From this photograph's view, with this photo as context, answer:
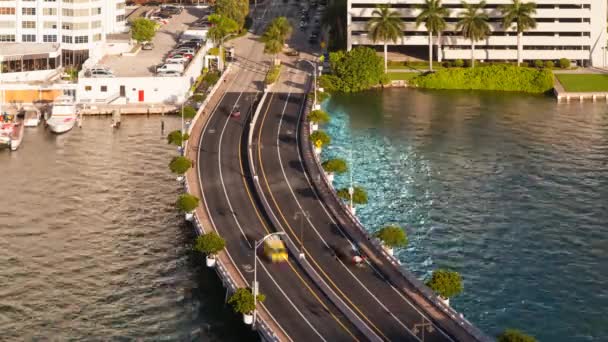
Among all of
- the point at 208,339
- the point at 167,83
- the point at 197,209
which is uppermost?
the point at 167,83

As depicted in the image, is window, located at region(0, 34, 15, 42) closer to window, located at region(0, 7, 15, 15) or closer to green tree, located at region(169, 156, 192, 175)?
window, located at region(0, 7, 15, 15)

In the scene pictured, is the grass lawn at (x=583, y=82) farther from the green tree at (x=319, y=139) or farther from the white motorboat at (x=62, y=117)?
the white motorboat at (x=62, y=117)

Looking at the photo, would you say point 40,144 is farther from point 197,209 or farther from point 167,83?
point 197,209

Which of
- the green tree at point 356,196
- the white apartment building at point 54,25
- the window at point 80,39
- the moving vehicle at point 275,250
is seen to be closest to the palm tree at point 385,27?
the white apartment building at point 54,25

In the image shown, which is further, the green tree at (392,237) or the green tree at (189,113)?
the green tree at (189,113)

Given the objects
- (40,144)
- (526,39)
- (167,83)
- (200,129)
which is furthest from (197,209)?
(526,39)

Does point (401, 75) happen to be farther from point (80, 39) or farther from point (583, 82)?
point (80, 39)
